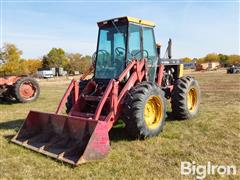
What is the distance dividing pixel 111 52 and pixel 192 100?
311 cm

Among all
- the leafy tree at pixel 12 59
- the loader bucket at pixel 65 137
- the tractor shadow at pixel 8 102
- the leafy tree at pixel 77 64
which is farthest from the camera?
the leafy tree at pixel 77 64

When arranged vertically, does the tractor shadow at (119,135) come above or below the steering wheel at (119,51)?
below

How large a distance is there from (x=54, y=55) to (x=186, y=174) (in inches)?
3816

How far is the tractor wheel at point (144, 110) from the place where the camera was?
21.0 ft

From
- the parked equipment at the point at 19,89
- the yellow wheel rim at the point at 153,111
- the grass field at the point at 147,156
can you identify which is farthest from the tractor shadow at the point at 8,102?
the yellow wheel rim at the point at 153,111

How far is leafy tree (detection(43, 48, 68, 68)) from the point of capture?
9694 cm

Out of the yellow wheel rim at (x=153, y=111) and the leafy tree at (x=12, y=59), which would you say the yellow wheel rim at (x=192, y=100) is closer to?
the yellow wheel rim at (x=153, y=111)

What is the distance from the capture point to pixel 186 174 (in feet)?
16.0

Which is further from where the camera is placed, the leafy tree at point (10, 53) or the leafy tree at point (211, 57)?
the leafy tree at point (211, 57)

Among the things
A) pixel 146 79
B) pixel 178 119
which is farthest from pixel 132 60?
pixel 178 119

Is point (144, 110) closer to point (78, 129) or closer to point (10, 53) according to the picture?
point (78, 129)

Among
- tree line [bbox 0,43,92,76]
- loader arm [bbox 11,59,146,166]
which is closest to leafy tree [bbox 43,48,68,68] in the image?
tree line [bbox 0,43,92,76]

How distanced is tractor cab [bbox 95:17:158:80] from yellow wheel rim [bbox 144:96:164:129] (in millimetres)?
1011

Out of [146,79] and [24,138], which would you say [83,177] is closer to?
[24,138]
